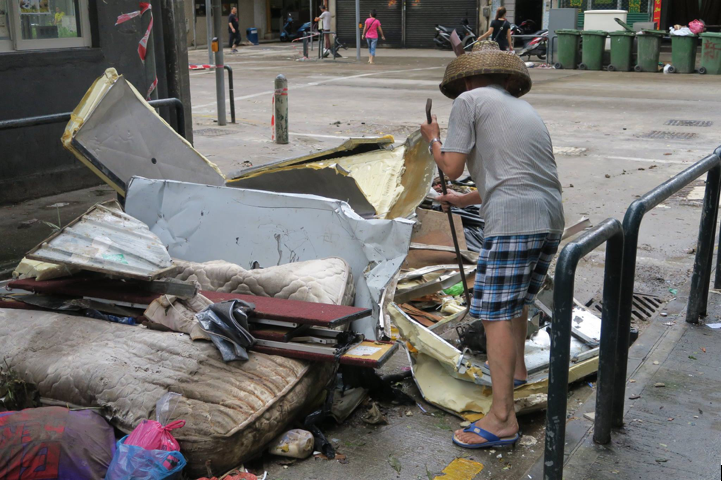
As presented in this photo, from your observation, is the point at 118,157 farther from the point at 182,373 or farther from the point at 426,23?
the point at 426,23

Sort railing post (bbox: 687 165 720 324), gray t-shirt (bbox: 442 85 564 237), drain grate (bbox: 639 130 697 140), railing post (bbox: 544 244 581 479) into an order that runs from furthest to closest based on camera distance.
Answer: drain grate (bbox: 639 130 697 140) → railing post (bbox: 687 165 720 324) → gray t-shirt (bbox: 442 85 564 237) → railing post (bbox: 544 244 581 479)

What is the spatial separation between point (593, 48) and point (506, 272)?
65.0 feet

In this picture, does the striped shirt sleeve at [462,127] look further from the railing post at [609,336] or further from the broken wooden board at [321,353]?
the broken wooden board at [321,353]

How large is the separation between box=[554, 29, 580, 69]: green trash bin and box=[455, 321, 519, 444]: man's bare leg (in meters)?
20.1

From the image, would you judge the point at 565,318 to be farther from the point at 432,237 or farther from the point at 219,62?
the point at 219,62

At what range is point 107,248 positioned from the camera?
373 cm

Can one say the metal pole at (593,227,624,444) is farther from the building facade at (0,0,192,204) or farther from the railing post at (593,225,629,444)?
the building facade at (0,0,192,204)

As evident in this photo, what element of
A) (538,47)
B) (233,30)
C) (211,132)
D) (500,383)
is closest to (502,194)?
(500,383)

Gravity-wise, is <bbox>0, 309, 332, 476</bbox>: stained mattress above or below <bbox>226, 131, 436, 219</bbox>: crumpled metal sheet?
below

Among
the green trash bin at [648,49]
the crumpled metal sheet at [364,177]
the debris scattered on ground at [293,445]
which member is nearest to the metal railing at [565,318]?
the debris scattered on ground at [293,445]

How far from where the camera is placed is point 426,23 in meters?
31.0

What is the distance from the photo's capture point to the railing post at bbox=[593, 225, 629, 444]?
2949 mm

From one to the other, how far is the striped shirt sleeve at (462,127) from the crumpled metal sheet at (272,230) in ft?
3.02

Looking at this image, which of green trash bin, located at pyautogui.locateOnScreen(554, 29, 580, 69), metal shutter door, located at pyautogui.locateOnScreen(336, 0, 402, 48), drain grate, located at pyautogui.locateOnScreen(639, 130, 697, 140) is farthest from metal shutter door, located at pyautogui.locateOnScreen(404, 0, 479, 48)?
drain grate, located at pyautogui.locateOnScreen(639, 130, 697, 140)
